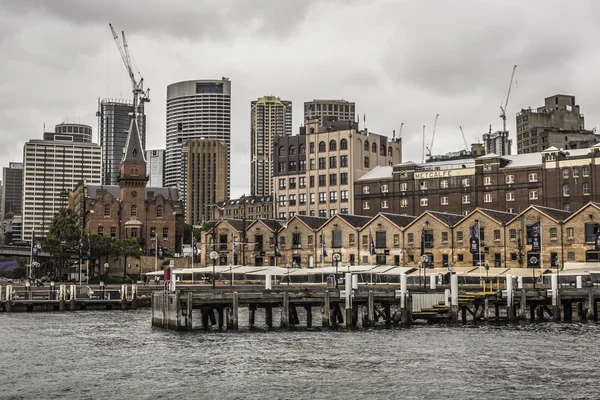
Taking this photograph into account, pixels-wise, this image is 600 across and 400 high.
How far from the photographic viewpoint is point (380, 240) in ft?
491

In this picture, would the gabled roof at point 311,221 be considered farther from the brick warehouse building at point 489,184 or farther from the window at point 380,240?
the brick warehouse building at point 489,184

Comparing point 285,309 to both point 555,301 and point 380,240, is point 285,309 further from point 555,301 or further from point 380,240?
point 380,240

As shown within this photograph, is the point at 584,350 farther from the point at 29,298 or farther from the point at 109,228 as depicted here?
the point at 109,228

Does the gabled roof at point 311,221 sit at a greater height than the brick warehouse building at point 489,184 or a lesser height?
lesser

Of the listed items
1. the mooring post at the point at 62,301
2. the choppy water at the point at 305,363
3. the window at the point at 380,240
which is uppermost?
the window at the point at 380,240

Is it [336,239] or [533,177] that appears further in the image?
[533,177]

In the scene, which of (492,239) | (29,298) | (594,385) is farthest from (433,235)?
(594,385)

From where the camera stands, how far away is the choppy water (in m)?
52.5

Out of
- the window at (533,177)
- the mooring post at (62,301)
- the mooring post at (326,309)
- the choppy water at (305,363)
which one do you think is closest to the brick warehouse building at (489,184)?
the window at (533,177)

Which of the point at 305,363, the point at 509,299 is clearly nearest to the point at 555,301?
the point at 509,299

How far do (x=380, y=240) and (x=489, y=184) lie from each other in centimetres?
2856

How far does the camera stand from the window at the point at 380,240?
149 m

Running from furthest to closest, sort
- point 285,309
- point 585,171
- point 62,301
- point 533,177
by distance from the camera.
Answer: point 533,177 < point 585,171 < point 62,301 < point 285,309

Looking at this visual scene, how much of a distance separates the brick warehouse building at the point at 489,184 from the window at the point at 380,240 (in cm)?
2493
